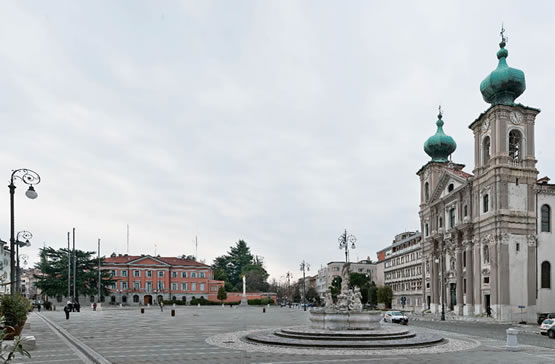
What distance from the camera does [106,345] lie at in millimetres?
22531

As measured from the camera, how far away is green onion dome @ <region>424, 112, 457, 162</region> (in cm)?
7312

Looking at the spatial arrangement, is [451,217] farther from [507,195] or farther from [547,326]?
[547,326]

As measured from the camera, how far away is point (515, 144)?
5603 cm

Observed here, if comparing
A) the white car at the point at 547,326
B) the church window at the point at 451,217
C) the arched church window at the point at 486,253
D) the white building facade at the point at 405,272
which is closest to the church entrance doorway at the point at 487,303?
the arched church window at the point at 486,253

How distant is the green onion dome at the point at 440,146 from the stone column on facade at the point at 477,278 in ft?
60.5

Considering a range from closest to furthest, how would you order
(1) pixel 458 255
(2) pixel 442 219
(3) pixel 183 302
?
(1) pixel 458 255, (2) pixel 442 219, (3) pixel 183 302

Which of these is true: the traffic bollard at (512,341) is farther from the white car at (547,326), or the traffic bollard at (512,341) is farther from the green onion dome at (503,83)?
the green onion dome at (503,83)

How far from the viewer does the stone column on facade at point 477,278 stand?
5573cm

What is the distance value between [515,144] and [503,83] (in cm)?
662

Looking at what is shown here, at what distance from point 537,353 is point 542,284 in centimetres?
3618

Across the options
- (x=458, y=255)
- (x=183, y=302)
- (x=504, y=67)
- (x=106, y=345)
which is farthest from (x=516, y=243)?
(x=183, y=302)

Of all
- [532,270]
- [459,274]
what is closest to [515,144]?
[532,270]

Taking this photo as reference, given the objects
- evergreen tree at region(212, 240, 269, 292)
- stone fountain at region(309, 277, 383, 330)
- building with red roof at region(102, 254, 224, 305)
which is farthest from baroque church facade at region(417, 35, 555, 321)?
evergreen tree at region(212, 240, 269, 292)

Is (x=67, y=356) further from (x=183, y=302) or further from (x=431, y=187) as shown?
(x=183, y=302)
